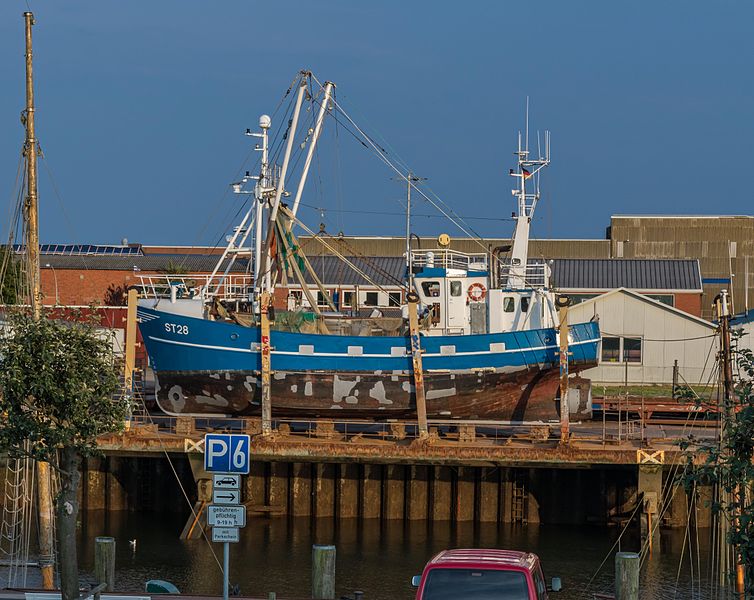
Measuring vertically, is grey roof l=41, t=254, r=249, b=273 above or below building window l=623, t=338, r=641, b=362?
above

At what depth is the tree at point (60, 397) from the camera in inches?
788

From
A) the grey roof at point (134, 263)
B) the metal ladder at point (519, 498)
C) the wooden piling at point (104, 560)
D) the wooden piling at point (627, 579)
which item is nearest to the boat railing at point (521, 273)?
the metal ladder at point (519, 498)

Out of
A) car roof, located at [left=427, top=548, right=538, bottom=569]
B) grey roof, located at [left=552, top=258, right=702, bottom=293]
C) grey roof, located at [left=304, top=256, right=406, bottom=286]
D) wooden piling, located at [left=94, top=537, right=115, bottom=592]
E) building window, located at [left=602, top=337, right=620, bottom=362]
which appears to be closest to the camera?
car roof, located at [left=427, top=548, right=538, bottom=569]

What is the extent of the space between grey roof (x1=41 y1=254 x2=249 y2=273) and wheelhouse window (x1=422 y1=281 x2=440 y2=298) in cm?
3138

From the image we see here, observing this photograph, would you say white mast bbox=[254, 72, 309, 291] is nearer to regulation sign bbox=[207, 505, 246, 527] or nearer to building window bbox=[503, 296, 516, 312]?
building window bbox=[503, 296, 516, 312]

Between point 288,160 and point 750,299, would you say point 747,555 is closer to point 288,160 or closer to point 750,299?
point 288,160

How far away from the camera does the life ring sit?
145ft

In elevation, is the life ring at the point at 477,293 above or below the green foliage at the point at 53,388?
above

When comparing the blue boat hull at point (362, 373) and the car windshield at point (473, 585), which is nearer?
the car windshield at point (473, 585)

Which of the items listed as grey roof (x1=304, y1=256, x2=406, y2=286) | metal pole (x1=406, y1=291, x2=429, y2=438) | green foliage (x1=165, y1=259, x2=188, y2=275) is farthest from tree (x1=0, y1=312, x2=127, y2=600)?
green foliage (x1=165, y1=259, x2=188, y2=275)

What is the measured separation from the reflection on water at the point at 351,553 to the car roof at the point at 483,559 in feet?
37.1

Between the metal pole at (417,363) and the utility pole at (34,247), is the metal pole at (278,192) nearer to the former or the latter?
the metal pole at (417,363)

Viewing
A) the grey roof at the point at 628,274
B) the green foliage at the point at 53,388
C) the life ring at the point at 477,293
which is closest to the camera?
the green foliage at the point at 53,388

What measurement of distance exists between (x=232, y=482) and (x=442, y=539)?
17787mm
